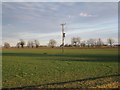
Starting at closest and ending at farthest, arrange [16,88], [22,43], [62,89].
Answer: [62,89], [16,88], [22,43]

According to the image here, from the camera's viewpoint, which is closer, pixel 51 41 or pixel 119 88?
pixel 119 88

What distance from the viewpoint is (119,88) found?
717 cm

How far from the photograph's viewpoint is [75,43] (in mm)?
160125

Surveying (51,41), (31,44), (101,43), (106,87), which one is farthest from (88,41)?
(106,87)

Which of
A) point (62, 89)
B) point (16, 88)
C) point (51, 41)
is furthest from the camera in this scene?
point (51, 41)

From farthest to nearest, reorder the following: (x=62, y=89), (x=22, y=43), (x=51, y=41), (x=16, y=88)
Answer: (x=51, y=41) < (x=22, y=43) < (x=16, y=88) < (x=62, y=89)

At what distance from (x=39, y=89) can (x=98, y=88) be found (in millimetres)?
2762

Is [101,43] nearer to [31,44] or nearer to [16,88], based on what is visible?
[31,44]

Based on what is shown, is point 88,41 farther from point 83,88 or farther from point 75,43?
point 83,88

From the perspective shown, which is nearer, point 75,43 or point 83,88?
point 83,88

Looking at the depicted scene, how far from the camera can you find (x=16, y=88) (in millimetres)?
7664

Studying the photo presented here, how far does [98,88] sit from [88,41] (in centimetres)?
16396

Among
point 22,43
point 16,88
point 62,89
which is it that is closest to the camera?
point 62,89

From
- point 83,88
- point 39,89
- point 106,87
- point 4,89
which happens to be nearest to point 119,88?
point 106,87
